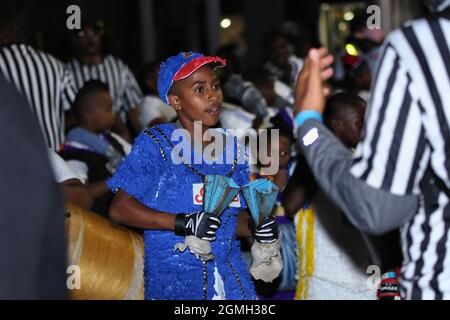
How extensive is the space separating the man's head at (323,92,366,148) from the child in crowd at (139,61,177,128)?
2.53 m

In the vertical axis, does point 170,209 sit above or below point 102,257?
above

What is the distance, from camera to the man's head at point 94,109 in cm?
618

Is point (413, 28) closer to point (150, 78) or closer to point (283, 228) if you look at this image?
point (283, 228)

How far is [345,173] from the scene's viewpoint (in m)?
2.48

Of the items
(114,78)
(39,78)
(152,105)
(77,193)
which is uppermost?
(114,78)

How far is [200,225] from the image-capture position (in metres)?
3.63

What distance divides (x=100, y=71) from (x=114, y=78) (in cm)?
13

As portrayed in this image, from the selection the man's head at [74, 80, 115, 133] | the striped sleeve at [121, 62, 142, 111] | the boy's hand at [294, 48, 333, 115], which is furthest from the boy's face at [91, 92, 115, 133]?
the boy's hand at [294, 48, 333, 115]

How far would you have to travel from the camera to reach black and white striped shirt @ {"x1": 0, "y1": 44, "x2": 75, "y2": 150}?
662 centimetres

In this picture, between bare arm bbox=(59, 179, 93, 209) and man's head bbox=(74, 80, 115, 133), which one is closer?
bare arm bbox=(59, 179, 93, 209)

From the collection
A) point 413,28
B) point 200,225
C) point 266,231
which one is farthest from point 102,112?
point 413,28

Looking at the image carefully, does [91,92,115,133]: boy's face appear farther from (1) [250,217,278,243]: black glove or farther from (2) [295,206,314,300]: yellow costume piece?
(1) [250,217,278,243]: black glove

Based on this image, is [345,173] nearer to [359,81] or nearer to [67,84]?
[67,84]

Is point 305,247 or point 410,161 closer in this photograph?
point 410,161
